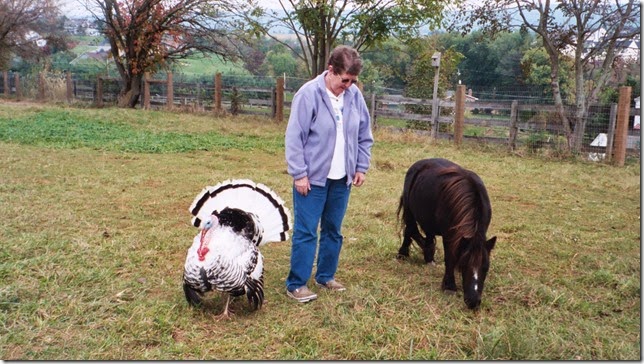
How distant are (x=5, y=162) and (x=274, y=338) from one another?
677cm

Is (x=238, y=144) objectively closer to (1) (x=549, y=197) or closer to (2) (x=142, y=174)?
(2) (x=142, y=174)

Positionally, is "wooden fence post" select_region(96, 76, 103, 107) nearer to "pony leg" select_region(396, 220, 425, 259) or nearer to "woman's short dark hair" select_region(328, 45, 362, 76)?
"pony leg" select_region(396, 220, 425, 259)

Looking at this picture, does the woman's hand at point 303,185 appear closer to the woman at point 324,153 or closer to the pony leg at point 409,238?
the woman at point 324,153

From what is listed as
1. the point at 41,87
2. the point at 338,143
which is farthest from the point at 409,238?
the point at 41,87

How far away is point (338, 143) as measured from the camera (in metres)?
3.63

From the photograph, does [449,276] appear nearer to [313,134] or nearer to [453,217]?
[453,217]

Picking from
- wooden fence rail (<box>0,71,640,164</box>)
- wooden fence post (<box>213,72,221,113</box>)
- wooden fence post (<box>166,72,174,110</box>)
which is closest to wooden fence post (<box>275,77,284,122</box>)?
wooden fence rail (<box>0,71,640,164</box>)

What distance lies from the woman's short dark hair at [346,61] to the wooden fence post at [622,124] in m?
8.46

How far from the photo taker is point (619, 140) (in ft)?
33.4

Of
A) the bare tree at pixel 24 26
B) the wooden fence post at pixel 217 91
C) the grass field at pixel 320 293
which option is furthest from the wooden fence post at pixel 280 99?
the bare tree at pixel 24 26

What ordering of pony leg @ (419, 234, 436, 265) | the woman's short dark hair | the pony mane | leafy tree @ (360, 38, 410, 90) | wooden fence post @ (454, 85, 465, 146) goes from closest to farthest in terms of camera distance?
the woman's short dark hair → the pony mane → pony leg @ (419, 234, 436, 265) → wooden fence post @ (454, 85, 465, 146) → leafy tree @ (360, 38, 410, 90)

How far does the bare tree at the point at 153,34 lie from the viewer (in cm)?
2041

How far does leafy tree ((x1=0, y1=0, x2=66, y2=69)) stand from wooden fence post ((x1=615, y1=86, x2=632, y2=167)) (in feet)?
93.2

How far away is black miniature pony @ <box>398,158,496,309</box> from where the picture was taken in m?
3.54
